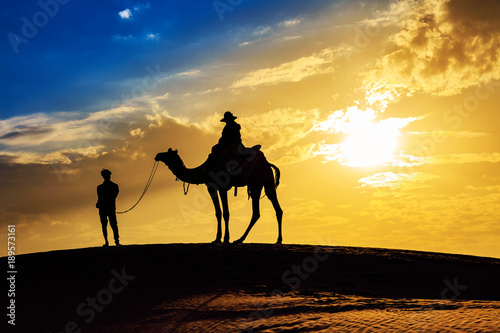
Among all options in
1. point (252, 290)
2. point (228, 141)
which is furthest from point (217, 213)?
point (252, 290)

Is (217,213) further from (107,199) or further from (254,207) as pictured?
(107,199)

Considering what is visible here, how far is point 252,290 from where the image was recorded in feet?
37.8

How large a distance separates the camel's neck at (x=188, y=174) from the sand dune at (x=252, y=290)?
6.59ft

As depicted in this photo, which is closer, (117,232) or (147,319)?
(147,319)

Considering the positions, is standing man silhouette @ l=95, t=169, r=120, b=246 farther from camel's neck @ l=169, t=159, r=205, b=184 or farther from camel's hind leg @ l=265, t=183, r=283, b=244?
camel's hind leg @ l=265, t=183, r=283, b=244

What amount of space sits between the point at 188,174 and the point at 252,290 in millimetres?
6518

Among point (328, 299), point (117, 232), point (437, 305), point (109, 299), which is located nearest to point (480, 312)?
point (437, 305)

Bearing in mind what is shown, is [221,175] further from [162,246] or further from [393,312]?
[393,312]

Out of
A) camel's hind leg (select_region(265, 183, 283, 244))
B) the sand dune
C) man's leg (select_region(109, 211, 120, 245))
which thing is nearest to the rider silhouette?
camel's hind leg (select_region(265, 183, 283, 244))

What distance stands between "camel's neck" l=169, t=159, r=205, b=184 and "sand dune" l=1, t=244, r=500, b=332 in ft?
6.59

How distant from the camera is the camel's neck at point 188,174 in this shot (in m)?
17.2

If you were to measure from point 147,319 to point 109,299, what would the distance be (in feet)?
7.77

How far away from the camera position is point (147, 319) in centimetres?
866

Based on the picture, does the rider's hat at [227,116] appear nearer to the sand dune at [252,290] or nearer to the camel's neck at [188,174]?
the camel's neck at [188,174]
